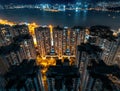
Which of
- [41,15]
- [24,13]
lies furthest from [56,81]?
[24,13]

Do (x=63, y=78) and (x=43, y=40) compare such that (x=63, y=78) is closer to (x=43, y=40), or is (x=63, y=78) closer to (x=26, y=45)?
(x=26, y=45)

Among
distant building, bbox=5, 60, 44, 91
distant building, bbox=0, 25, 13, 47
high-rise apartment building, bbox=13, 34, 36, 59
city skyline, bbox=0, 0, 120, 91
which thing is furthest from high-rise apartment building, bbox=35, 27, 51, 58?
distant building, bbox=5, 60, 44, 91

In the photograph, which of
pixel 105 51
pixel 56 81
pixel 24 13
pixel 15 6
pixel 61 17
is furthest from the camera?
pixel 15 6

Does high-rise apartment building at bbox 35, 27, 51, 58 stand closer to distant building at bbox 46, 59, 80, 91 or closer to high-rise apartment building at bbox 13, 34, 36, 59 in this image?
high-rise apartment building at bbox 13, 34, 36, 59

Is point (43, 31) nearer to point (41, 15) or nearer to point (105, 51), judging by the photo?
point (105, 51)

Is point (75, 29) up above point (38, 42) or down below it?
above

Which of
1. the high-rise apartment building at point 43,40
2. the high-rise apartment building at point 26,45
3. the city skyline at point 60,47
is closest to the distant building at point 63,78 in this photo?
the city skyline at point 60,47
